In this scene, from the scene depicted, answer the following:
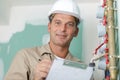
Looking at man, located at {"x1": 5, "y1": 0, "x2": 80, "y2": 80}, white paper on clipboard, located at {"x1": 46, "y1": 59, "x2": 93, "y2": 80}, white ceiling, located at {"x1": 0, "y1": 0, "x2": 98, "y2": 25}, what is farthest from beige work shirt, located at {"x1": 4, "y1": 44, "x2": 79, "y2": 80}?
white ceiling, located at {"x1": 0, "y1": 0, "x2": 98, "y2": 25}

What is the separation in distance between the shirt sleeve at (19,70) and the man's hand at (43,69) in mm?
170

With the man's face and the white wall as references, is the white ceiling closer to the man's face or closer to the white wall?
the white wall

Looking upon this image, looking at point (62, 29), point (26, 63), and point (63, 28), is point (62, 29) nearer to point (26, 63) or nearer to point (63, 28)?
point (63, 28)

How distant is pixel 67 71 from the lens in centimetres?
94

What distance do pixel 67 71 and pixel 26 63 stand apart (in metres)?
0.43

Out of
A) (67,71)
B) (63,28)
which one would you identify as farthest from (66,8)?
(67,71)

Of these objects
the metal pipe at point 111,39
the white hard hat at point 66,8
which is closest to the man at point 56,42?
the white hard hat at point 66,8

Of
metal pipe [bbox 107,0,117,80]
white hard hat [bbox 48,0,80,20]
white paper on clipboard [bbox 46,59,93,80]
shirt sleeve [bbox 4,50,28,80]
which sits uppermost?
white hard hat [bbox 48,0,80,20]

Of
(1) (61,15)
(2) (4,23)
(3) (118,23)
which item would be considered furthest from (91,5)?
(3) (118,23)

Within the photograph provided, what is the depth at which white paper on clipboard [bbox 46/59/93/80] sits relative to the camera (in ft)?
2.98

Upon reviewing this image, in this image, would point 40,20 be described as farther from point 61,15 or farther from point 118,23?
point 118,23

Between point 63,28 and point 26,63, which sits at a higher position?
point 63,28

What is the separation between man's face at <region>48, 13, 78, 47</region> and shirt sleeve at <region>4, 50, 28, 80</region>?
0.70ft

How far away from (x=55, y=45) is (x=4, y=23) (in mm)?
547
